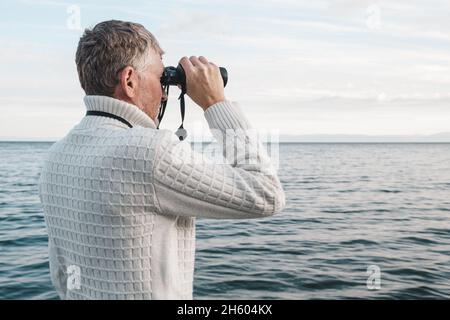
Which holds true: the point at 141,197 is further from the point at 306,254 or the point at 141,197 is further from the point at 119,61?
the point at 306,254

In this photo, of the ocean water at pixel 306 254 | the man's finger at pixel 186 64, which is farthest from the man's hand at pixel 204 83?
the ocean water at pixel 306 254

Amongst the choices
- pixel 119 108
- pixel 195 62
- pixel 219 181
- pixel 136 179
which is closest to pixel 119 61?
pixel 119 108

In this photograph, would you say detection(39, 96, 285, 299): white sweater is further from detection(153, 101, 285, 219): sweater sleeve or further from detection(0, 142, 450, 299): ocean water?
detection(0, 142, 450, 299): ocean water

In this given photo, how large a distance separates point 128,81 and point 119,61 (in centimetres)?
7

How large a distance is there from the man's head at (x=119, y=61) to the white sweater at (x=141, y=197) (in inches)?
1.9

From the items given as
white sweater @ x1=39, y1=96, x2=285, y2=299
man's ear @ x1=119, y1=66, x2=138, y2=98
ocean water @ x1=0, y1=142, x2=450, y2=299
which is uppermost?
man's ear @ x1=119, y1=66, x2=138, y2=98

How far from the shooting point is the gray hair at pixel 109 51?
1.75 m

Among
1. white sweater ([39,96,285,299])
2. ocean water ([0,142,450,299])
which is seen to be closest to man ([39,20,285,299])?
white sweater ([39,96,285,299])

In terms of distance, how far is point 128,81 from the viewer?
70.2 inches

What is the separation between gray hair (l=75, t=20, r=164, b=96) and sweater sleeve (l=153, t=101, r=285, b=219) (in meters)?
0.33

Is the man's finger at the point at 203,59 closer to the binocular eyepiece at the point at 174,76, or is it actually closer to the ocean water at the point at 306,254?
the binocular eyepiece at the point at 174,76

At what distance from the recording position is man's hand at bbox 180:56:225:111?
1864 mm

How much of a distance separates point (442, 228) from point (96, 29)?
48.8 ft
